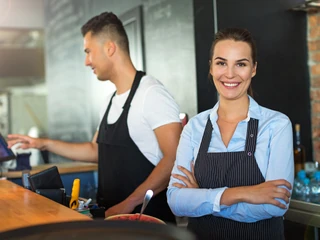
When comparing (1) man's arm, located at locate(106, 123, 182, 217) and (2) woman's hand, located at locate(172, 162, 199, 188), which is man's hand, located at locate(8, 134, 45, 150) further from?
(2) woman's hand, located at locate(172, 162, 199, 188)

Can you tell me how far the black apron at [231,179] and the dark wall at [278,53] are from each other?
118 centimetres

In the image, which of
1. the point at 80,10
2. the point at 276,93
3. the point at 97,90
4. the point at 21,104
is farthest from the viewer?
the point at 21,104

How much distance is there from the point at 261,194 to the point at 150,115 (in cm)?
69

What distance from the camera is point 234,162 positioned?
166cm

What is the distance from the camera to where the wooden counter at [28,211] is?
1.18 m

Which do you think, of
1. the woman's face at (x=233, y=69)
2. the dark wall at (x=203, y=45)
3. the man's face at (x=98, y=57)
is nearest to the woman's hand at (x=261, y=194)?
the woman's face at (x=233, y=69)

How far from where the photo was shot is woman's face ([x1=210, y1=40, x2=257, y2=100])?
172cm

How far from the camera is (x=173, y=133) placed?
207 centimetres

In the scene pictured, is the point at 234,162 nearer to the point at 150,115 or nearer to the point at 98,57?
the point at 150,115

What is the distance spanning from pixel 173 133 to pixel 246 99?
16.3 inches

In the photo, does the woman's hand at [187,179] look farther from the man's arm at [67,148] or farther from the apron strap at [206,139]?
the man's arm at [67,148]

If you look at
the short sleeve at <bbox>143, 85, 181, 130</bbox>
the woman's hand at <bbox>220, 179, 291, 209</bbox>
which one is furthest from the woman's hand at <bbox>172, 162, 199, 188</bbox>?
the short sleeve at <bbox>143, 85, 181, 130</bbox>

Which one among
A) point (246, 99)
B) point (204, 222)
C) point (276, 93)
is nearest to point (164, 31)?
point (276, 93)

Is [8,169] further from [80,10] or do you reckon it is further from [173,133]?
[80,10]
